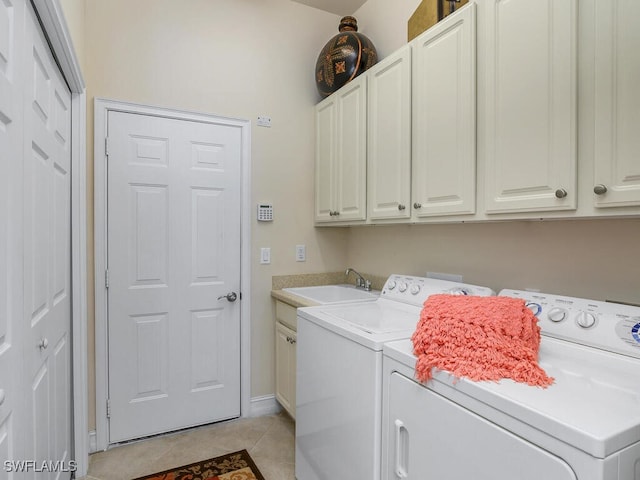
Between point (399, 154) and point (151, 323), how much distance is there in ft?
6.05

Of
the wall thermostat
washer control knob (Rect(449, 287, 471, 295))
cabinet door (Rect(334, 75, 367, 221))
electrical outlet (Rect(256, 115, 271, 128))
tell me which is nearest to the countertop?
the wall thermostat

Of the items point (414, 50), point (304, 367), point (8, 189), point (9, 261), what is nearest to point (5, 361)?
point (9, 261)

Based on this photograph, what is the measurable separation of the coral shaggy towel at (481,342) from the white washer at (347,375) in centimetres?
24

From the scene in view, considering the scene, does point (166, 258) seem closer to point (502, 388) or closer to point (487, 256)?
point (487, 256)

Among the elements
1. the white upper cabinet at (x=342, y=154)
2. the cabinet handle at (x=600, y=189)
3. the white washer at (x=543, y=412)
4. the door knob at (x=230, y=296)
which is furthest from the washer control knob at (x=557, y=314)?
the door knob at (x=230, y=296)

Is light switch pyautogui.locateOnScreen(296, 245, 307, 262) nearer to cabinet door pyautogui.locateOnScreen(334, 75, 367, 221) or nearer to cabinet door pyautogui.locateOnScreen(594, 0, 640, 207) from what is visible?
cabinet door pyautogui.locateOnScreen(334, 75, 367, 221)

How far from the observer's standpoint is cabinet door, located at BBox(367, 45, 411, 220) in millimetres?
1856

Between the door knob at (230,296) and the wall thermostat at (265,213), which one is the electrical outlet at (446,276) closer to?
the wall thermostat at (265,213)

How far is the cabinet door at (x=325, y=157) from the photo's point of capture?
2.54 m

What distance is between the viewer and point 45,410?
4.52ft

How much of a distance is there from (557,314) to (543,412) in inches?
24.6

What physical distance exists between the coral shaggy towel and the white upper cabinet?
1.15 m

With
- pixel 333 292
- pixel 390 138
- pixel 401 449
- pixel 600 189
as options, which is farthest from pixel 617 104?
pixel 333 292

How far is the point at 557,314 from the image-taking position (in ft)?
4.19
